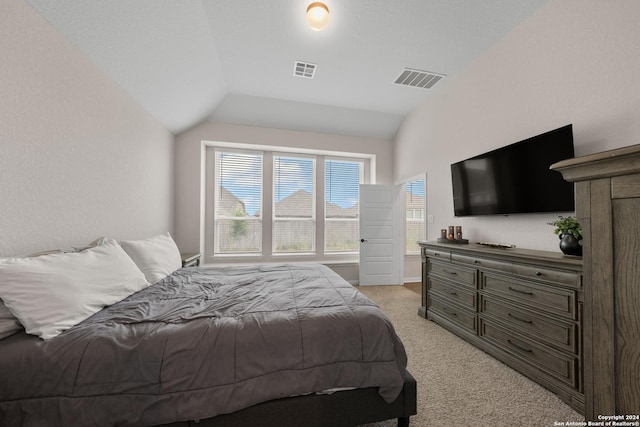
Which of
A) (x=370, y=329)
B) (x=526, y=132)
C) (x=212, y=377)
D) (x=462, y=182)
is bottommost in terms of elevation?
(x=212, y=377)

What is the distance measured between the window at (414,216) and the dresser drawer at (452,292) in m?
2.51

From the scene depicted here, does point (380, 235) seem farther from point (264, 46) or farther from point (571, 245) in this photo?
point (264, 46)

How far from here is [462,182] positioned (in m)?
3.07

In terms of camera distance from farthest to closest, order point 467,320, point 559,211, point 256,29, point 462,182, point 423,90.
Result: point 423,90 < point 462,182 < point 256,29 < point 467,320 < point 559,211

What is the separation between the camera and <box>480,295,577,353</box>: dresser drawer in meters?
1.66

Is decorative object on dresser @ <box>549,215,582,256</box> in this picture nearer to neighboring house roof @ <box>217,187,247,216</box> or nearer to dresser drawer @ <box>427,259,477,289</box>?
dresser drawer @ <box>427,259,477,289</box>

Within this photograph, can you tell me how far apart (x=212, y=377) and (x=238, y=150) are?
408cm

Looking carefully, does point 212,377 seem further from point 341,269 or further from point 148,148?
point 341,269

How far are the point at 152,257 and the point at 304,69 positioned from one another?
2.91m

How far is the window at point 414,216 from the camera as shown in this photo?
18.2 feet

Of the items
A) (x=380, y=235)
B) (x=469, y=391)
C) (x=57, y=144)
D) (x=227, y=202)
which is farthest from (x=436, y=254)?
(x=57, y=144)

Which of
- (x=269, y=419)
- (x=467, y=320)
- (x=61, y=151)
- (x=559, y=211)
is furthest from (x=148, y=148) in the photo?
(x=559, y=211)

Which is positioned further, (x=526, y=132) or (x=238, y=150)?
(x=238, y=150)

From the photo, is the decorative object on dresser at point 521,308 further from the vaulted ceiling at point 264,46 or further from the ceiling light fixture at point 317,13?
the ceiling light fixture at point 317,13
